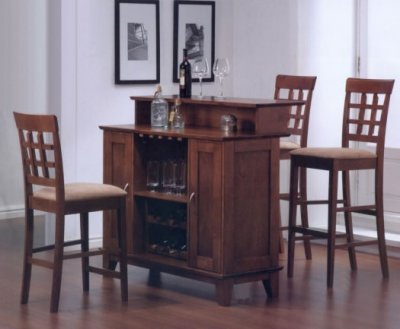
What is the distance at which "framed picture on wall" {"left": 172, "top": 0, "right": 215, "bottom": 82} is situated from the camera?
25.5ft

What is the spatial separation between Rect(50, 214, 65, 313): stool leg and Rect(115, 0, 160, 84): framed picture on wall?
2174 mm

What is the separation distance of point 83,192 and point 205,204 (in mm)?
678

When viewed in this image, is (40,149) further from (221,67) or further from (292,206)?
(292,206)

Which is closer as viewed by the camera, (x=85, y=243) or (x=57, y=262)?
(x=57, y=262)

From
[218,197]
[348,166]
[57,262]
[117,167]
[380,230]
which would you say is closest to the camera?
[57,262]

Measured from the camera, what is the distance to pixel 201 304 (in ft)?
18.8

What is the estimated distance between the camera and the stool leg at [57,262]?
5.45 meters

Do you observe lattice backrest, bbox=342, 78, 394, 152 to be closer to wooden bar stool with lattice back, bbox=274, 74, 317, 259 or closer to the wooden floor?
wooden bar stool with lattice back, bbox=274, 74, 317, 259

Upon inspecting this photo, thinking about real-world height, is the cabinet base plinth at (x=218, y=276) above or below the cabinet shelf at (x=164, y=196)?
below

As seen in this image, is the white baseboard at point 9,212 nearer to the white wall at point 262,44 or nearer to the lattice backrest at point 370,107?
Result: the white wall at point 262,44

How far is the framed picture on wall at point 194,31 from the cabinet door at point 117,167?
158 centimetres

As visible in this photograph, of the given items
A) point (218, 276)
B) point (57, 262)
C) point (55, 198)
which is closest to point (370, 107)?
point (218, 276)

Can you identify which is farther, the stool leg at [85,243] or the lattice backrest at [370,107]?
the lattice backrest at [370,107]

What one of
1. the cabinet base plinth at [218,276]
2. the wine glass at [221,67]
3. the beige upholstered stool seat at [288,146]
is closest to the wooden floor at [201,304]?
the cabinet base plinth at [218,276]
